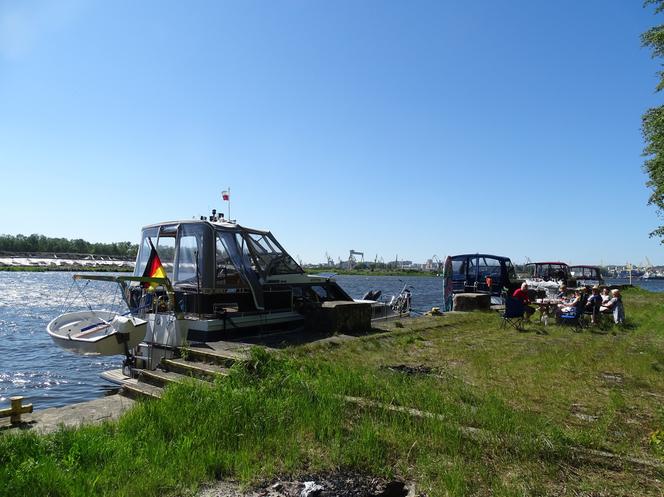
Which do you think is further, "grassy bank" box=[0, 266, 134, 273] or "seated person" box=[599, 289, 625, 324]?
"grassy bank" box=[0, 266, 134, 273]

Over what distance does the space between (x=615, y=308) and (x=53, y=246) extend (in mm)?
198554

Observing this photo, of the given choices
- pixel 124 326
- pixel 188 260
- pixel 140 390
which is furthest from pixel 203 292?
pixel 140 390

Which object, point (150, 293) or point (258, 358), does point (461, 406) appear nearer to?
point (258, 358)

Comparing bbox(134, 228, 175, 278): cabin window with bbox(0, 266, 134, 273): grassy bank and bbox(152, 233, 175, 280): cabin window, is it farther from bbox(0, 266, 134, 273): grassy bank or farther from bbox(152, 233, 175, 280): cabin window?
bbox(0, 266, 134, 273): grassy bank

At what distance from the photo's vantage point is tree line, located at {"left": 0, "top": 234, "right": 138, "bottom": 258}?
174 meters

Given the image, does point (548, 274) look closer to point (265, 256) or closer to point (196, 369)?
point (265, 256)

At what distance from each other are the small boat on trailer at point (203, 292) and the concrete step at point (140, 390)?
6.84 feet

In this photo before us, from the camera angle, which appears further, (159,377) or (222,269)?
(222,269)

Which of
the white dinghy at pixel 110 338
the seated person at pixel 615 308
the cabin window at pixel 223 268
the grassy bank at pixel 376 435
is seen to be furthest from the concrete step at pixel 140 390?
the seated person at pixel 615 308

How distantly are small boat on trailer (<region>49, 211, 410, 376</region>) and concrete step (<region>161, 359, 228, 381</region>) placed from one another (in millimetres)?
1536

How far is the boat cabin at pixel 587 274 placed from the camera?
31.5 meters

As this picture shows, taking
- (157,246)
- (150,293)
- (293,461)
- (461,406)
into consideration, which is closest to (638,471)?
(461,406)

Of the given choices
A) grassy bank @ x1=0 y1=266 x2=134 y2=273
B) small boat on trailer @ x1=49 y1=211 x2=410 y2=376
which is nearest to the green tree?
small boat on trailer @ x1=49 y1=211 x2=410 y2=376

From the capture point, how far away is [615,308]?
15.3 metres
